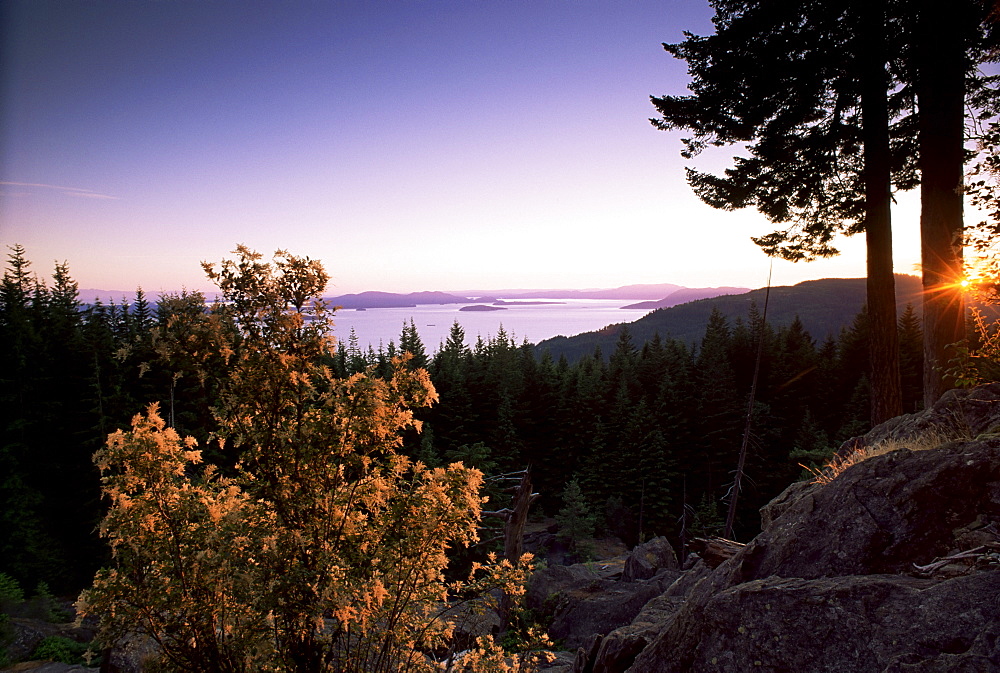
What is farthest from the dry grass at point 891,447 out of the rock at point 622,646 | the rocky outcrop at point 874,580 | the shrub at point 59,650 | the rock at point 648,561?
the shrub at point 59,650

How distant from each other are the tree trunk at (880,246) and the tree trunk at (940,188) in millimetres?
553

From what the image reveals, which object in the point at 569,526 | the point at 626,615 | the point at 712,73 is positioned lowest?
the point at 569,526

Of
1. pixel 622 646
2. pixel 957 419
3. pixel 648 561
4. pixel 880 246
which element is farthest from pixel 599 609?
pixel 880 246

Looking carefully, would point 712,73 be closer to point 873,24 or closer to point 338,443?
point 873,24

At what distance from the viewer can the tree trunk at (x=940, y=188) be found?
335 inches

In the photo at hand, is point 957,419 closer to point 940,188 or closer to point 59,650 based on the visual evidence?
point 940,188

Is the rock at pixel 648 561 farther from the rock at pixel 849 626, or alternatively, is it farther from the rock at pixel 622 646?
the rock at pixel 849 626

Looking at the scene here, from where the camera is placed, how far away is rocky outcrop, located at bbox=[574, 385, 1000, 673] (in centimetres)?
379

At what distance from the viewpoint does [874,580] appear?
14.6 ft

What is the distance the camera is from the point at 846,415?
45.2 metres

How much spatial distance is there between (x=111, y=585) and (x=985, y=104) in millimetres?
15784

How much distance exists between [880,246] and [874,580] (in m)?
7.94

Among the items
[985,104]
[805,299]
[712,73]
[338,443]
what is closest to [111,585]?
[338,443]

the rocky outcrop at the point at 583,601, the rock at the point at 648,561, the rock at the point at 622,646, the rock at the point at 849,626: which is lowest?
the rock at the point at 648,561
